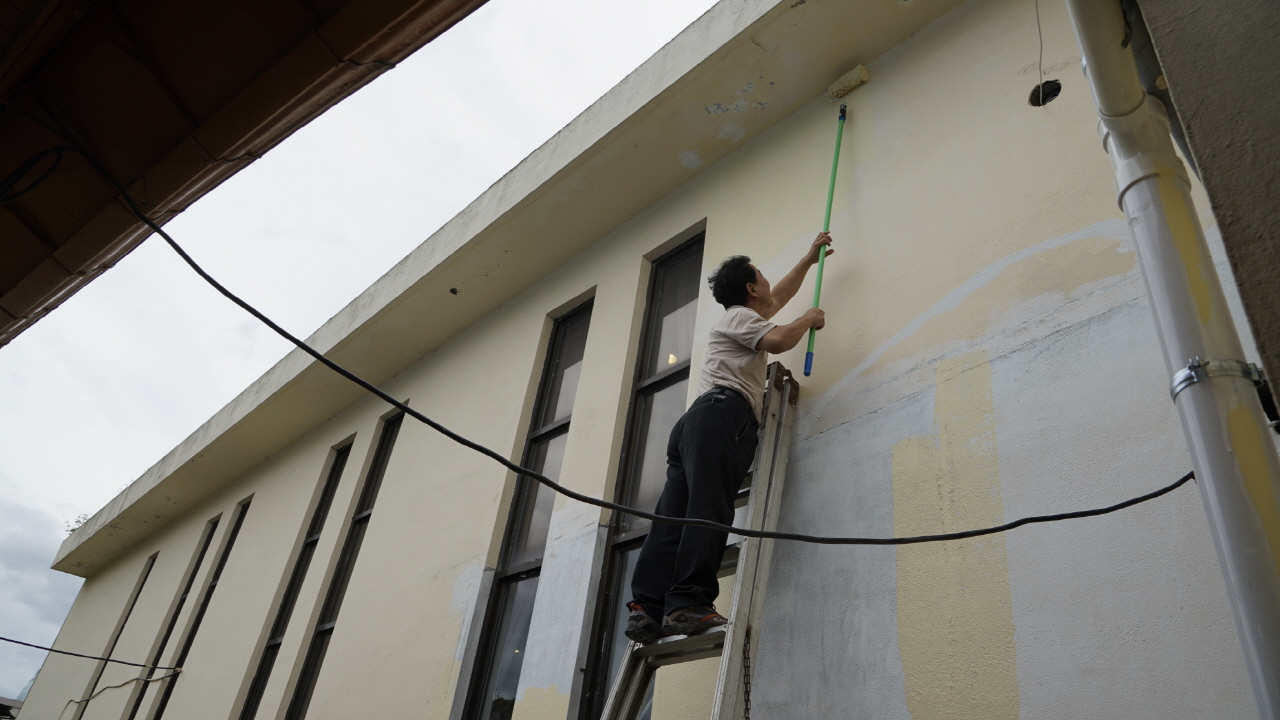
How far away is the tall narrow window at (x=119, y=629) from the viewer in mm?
9656

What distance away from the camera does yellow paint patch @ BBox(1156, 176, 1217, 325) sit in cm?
175

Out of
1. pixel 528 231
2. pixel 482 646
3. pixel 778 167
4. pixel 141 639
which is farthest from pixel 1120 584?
pixel 141 639

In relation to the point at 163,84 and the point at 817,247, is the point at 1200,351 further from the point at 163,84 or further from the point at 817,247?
the point at 163,84

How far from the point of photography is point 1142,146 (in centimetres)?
196

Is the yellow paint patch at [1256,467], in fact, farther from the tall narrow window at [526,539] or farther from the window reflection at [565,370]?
the window reflection at [565,370]

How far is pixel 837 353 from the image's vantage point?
3811mm

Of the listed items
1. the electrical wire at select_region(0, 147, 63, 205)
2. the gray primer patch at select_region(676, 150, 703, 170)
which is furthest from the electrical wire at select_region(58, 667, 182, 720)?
the gray primer patch at select_region(676, 150, 703, 170)

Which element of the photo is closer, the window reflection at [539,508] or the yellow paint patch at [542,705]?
the yellow paint patch at [542,705]

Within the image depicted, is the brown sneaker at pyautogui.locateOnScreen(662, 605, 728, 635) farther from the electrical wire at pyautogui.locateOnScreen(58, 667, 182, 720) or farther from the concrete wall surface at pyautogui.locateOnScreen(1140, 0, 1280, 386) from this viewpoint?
the electrical wire at pyautogui.locateOnScreen(58, 667, 182, 720)

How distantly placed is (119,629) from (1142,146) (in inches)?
465

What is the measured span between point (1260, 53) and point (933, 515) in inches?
74.6

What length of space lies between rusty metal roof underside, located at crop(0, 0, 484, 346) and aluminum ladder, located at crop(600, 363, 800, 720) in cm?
192

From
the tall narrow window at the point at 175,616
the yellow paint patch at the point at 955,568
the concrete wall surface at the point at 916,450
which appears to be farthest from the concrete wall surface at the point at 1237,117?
the tall narrow window at the point at 175,616

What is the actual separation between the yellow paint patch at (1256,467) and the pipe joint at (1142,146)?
58 centimetres
